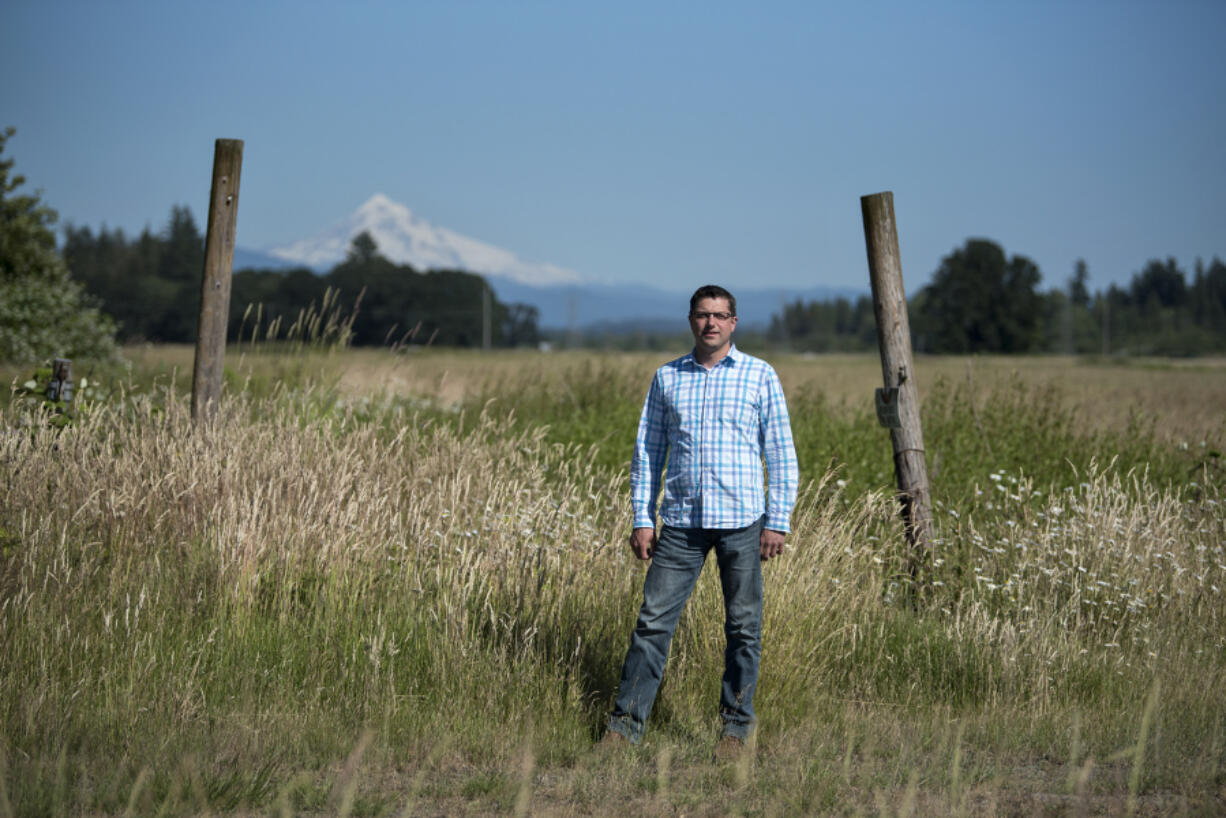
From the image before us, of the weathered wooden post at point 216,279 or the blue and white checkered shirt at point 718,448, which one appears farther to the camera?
the weathered wooden post at point 216,279

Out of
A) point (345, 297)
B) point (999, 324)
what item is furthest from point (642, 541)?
point (999, 324)

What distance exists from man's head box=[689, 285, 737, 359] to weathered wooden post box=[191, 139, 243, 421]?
16.5 feet

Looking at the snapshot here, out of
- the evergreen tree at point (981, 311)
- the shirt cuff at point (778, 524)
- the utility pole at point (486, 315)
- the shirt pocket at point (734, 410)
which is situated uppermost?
the evergreen tree at point (981, 311)

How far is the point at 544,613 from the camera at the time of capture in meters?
5.46

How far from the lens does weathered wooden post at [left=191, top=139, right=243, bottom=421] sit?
8.20 metres

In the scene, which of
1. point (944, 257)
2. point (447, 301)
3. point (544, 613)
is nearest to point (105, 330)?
point (544, 613)

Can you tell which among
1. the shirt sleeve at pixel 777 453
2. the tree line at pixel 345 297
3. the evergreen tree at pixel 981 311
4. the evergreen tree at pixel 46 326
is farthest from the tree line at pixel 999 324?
the shirt sleeve at pixel 777 453

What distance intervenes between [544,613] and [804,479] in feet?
13.5

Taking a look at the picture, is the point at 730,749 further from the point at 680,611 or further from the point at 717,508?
the point at 717,508

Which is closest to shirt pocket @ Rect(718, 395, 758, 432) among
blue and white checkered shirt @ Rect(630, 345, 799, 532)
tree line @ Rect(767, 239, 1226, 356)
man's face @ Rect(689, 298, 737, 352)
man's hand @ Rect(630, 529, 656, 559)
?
blue and white checkered shirt @ Rect(630, 345, 799, 532)

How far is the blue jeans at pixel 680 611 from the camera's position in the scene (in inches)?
172

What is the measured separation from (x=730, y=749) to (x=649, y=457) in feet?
4.15

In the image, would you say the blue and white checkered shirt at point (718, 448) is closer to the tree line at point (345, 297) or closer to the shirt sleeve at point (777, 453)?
the shirt sleeve at point (777, 453)

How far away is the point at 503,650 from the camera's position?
4.95 meters
